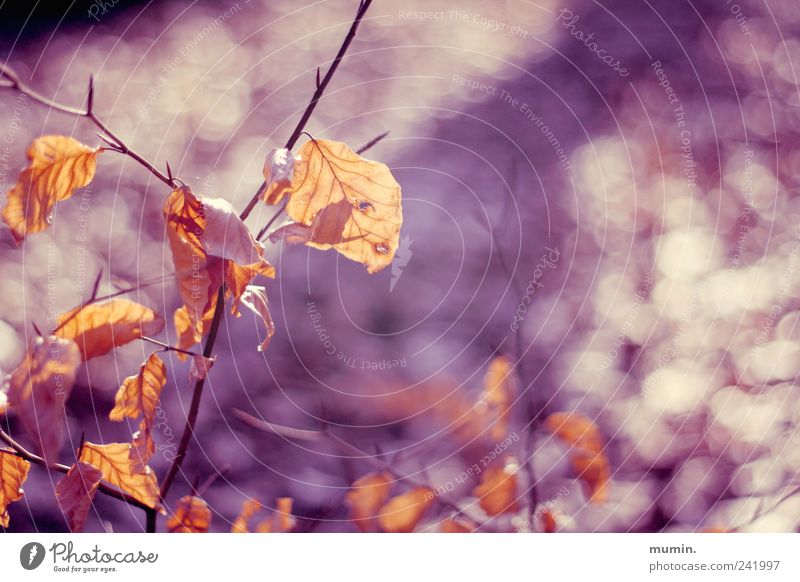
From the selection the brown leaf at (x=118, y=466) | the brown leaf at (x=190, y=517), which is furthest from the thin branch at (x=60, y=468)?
the brown leaf at (x=190, y=517)

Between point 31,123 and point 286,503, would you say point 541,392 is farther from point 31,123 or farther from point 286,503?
point 31,123

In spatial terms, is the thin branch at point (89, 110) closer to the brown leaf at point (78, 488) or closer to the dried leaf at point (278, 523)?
the brown leaf at point (78, 488)

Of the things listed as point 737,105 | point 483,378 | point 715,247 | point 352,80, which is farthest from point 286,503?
point 737,105

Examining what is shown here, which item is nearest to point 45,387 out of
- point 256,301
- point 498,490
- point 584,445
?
point 256,301

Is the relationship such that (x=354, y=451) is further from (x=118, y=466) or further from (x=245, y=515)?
(x=118, y=466)

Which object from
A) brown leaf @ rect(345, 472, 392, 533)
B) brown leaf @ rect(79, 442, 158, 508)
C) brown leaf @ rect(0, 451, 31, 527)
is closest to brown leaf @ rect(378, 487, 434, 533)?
brown leaf @ rect(345, 472, 392, 533)

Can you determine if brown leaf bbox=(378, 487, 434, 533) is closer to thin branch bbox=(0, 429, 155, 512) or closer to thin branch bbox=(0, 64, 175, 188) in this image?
thin branch bbox=(0, 429, 155, 512)
